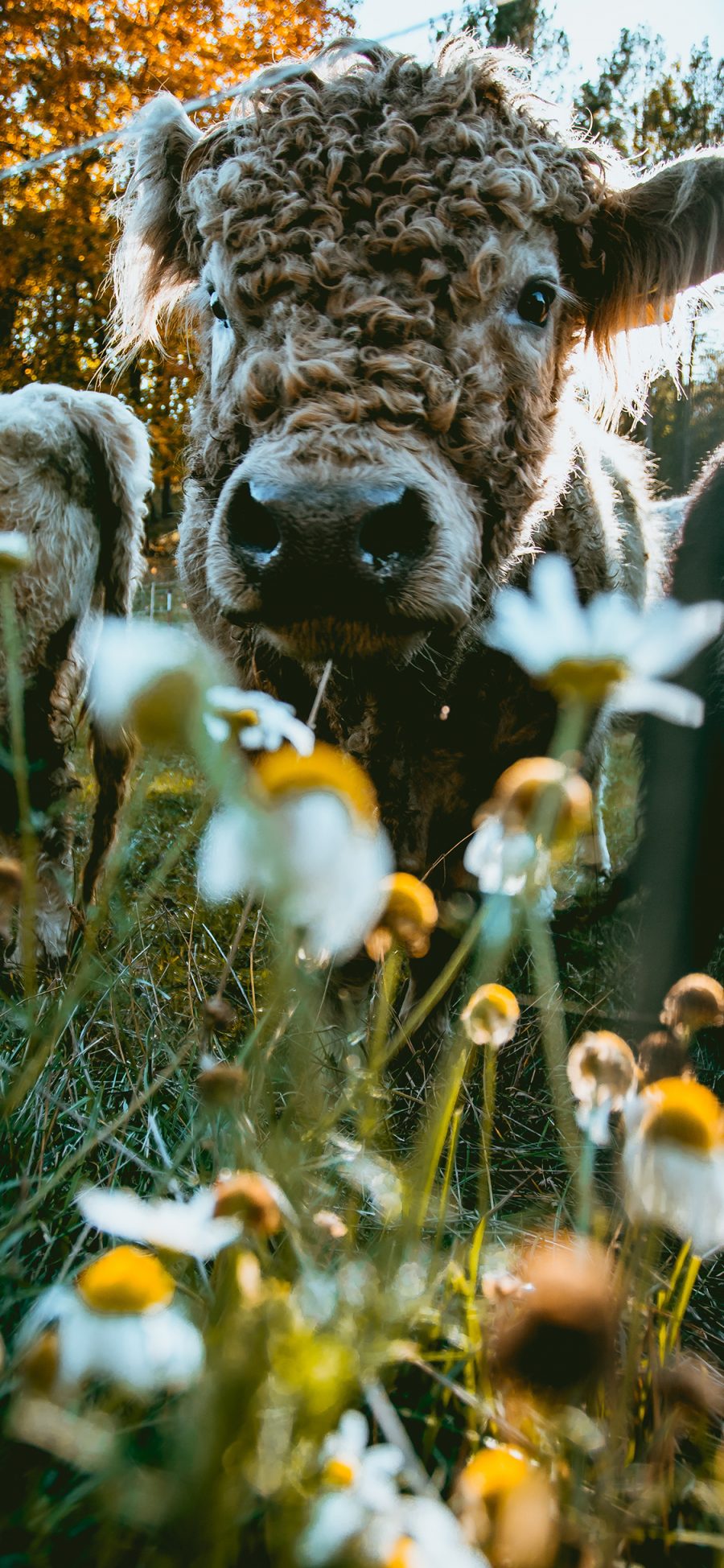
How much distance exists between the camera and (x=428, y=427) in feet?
7.95

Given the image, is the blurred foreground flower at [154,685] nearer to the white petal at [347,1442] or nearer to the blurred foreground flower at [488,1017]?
the blurred foreground flower at [488,1017]

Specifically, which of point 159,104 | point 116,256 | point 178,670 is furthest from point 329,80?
point 178,670

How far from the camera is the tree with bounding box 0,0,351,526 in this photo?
11219 mm

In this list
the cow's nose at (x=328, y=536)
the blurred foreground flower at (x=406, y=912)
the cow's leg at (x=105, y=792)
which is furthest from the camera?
the cow's leg at (x=105, y=792)

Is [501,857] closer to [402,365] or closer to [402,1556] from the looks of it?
[402,1556]

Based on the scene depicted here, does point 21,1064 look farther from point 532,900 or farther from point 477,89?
point 477,89

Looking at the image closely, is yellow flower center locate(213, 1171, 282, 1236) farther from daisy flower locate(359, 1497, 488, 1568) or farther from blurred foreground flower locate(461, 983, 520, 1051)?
blurred foreground flower locate(461, 983, 520, 1051)

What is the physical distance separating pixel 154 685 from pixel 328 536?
1150 mm

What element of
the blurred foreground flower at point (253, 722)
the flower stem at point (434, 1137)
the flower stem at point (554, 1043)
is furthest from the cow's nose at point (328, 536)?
the flower stem at point (434, 1137)

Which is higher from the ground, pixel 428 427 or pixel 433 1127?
pixel 428 427

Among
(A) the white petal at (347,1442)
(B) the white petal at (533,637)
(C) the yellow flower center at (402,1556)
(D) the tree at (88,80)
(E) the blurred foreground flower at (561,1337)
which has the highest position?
(D) the tree at (88,80)

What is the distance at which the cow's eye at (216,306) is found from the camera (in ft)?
9.50

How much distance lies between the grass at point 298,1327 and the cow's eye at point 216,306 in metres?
1.88

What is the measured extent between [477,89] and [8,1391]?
3.18 meters
